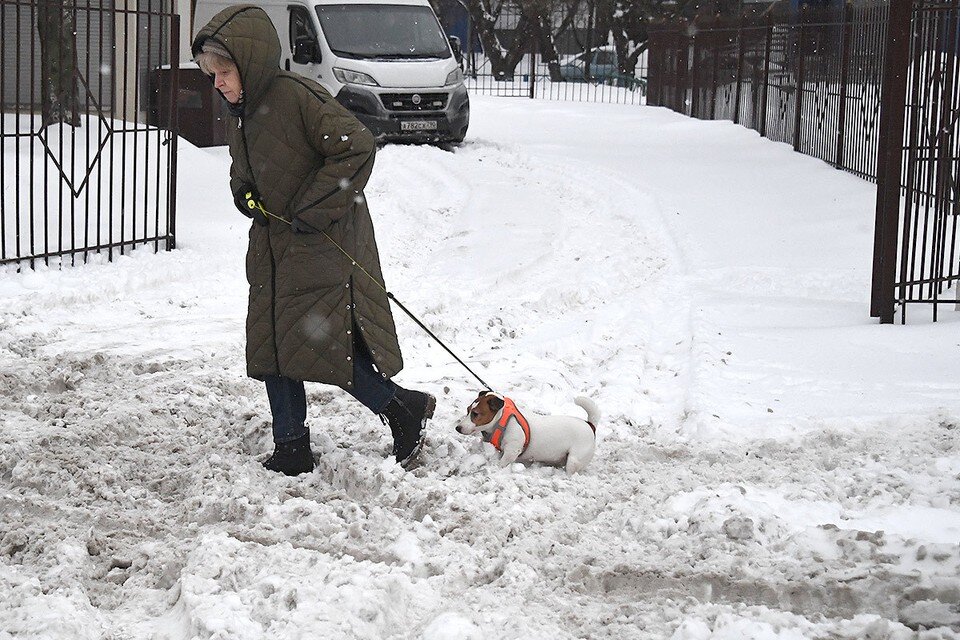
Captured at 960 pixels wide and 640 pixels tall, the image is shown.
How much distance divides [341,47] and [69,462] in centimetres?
1279

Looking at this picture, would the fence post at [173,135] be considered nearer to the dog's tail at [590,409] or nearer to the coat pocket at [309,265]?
the coat pocket at [309,265]

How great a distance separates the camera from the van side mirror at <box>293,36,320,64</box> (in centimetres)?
1731

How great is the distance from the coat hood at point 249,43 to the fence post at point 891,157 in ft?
15.0

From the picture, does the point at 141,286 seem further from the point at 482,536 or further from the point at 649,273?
the point at 482,536

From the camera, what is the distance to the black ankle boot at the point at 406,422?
204 inches

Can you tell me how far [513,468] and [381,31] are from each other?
535 inches

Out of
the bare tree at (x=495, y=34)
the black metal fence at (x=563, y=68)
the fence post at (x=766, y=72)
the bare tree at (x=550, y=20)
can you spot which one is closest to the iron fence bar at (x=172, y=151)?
the fence post at (x=766, y=72)

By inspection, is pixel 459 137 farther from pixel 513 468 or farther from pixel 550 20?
pixel 550 20

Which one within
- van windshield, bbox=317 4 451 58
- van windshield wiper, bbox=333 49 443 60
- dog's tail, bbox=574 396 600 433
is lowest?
dog's tail, bbox=574 396 600 433

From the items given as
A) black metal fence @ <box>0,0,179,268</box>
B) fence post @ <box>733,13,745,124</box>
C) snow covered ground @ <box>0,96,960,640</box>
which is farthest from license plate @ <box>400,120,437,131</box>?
snow covered ground @ <box>0,96,960,640</box>

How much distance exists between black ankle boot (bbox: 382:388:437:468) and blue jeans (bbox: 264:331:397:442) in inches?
2.2

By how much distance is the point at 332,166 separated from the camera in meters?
4.72

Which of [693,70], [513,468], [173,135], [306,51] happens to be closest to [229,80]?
[513,468]

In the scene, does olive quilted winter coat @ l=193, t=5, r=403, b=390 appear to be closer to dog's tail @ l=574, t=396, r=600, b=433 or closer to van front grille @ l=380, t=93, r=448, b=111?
dog's tail @ l=574, t=396, r=600, b=433
